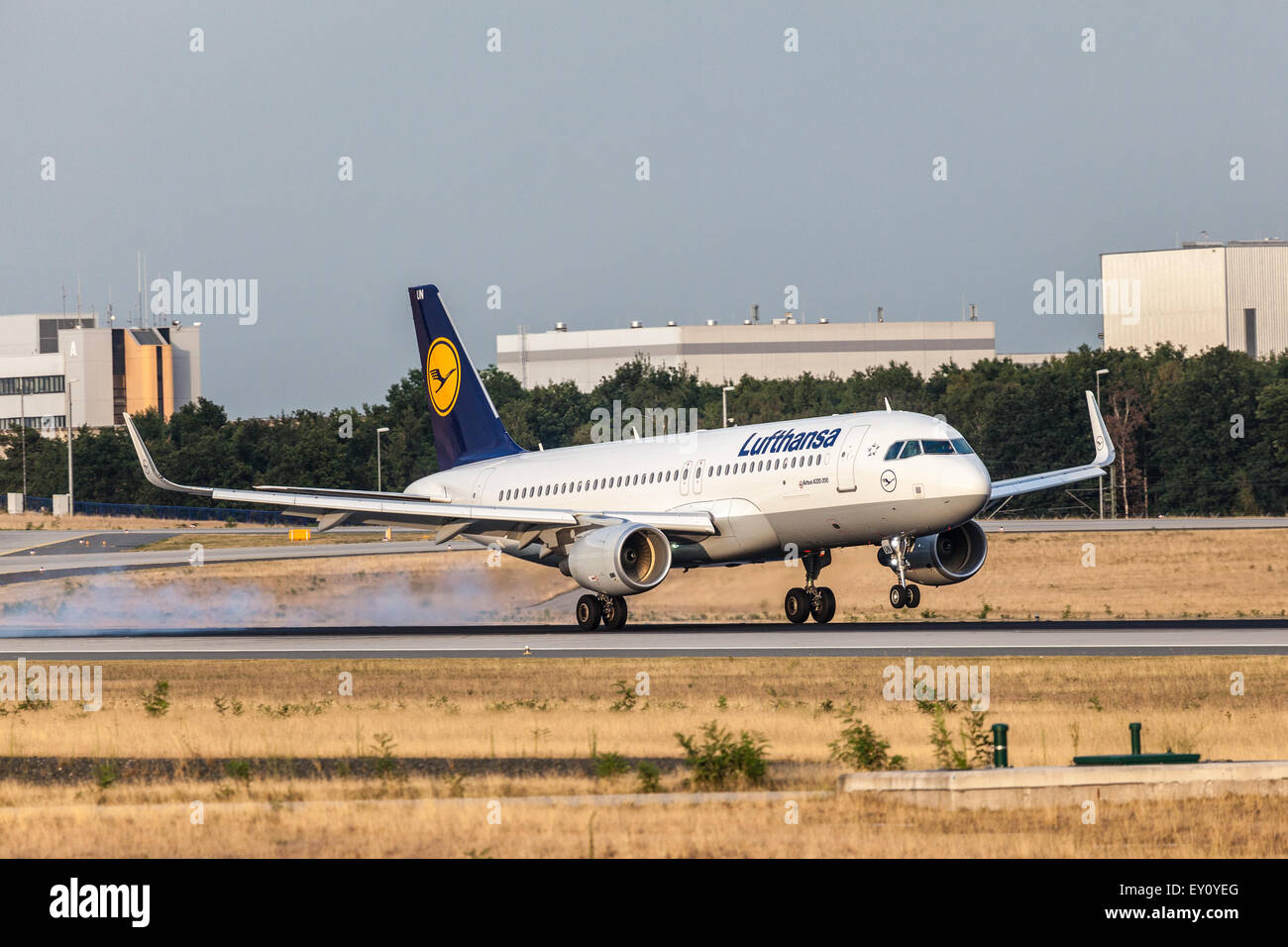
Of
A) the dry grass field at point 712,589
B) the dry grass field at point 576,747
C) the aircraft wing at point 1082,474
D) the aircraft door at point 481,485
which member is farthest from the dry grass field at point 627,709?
the aircraft door at point 481,485

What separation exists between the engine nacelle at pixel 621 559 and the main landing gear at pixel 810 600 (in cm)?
398

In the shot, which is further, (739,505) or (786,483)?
(739,505)

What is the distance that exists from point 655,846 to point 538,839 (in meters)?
1.19

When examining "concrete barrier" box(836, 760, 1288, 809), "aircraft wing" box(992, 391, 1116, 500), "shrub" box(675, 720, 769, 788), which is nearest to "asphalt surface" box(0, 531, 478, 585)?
"aircraft wing" box(992, 391, 1116, 500)

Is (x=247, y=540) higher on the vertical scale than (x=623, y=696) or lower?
higher

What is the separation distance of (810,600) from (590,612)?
5698 millimetres

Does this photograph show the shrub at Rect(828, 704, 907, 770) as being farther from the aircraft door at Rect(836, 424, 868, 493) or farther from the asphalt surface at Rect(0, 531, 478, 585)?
the asphalt surface at Rect(0, 531, 478, 585)

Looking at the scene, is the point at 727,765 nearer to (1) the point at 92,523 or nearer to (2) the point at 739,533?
(2) the point at 739,533

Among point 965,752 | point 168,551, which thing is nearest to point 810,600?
point 965,752

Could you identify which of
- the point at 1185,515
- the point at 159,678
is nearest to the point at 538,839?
the point at 159,678

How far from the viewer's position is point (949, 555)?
4262 cm

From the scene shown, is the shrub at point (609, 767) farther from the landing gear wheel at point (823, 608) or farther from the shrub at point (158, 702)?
the landing gear wheel at point (823, 608)

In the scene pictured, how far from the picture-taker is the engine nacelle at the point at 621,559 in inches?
1597
